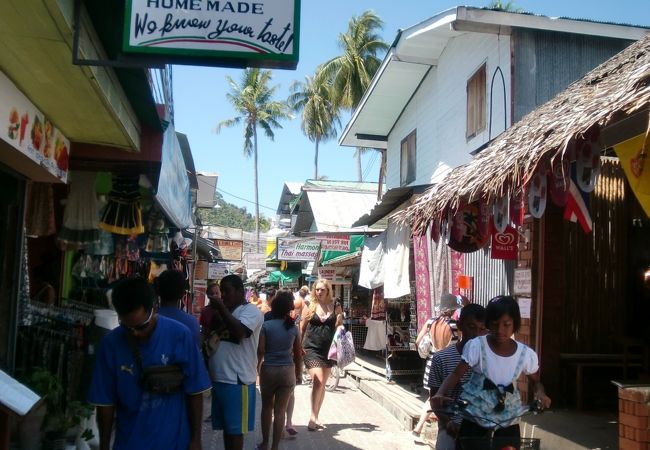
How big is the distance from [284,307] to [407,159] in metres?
10.8

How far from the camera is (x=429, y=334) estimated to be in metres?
8.80

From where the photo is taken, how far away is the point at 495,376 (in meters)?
4.15

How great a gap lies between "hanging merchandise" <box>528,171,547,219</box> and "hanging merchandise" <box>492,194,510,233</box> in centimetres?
83

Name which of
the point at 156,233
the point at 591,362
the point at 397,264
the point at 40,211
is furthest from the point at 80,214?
the point at 591,362

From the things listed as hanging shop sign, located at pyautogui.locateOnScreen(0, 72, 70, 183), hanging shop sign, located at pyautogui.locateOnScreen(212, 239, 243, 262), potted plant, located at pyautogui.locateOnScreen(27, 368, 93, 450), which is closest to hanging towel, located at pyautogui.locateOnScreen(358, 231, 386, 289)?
hanging shop sign, located at pyautogui.locateOnScreen(0, 72, 70, 183)

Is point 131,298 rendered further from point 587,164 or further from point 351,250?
point 351,250

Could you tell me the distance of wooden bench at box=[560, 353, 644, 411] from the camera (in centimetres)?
772

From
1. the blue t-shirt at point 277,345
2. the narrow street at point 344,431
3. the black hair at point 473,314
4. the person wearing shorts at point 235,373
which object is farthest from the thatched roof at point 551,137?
the narrow street at point 344,431

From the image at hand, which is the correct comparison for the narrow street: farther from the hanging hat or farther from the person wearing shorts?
the person wearing shorts

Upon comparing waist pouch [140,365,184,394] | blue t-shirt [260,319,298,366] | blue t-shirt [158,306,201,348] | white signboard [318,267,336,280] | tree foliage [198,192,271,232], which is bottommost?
blue t-shirt [260,319,298,366]

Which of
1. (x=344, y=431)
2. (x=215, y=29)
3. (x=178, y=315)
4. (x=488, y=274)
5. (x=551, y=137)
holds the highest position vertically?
(x=215, y=29)

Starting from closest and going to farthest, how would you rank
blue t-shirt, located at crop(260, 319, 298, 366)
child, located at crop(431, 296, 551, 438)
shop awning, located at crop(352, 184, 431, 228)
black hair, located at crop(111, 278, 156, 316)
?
black hair, located at crop(111, 278, 156, 316) → child, located at crop(431, 296, 551, 438) → blue t-shirt, located at crop(260, 319, 298, 366) → shop awning, located at crop(352, 184, 431, 228)

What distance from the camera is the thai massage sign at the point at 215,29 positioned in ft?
13.4

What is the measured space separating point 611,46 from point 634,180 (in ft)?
26.6
